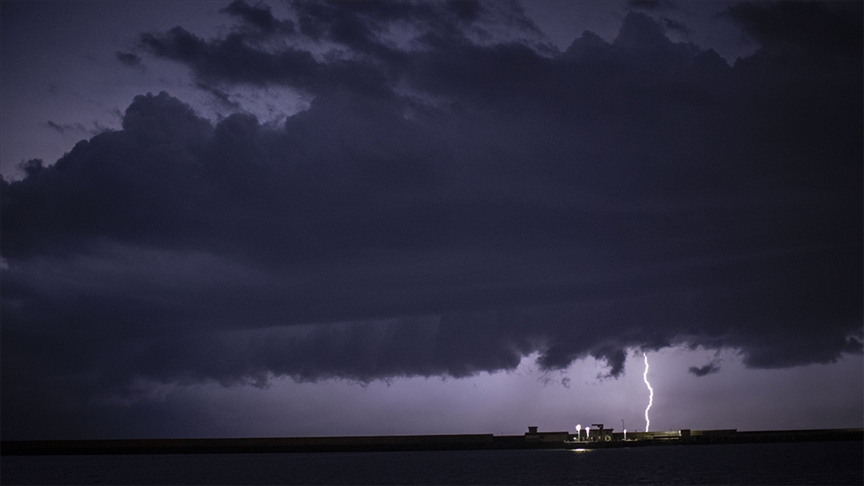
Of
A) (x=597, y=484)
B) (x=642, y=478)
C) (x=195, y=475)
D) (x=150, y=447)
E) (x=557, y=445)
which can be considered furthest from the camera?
(x=150, y=447)

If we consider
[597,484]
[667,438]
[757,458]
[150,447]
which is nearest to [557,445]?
[667,438]

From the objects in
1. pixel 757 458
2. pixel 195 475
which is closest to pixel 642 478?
pixel 757 458

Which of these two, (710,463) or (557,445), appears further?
(557,445)

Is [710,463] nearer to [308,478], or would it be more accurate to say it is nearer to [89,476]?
[308,478]

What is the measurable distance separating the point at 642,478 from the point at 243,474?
52.8 m

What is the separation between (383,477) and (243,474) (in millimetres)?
23117

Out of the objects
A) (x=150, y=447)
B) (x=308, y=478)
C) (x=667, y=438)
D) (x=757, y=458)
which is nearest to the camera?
(x=308, y=478)

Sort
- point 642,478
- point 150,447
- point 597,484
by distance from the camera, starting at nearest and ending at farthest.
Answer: point 597,484 → point 642,478 → point 150,447

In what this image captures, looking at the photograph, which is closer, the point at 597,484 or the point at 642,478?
the point at 597,484

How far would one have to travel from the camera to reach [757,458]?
124 meters

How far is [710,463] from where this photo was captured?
366 ft

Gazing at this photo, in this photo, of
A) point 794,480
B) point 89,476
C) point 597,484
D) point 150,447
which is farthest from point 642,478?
point 150,447

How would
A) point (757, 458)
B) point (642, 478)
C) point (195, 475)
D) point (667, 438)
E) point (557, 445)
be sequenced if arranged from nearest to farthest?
point (642, 478), point (195, 475), point (757, 458), point (557, 445), point (667, 438)

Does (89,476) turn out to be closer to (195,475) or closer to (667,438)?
(195,475)
